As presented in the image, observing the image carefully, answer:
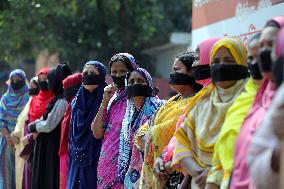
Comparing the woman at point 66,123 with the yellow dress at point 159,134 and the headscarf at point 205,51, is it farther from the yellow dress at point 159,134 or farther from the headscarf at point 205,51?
the headscarf at point 205,51

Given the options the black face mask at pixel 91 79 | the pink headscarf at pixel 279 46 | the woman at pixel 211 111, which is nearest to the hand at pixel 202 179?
the woman at pixel 211 111

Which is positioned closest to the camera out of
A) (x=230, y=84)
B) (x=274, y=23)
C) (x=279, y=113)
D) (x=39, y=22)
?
(x=279, y=113)

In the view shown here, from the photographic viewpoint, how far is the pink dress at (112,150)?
639cm

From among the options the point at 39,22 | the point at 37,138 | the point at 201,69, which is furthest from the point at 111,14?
the point at 201,69

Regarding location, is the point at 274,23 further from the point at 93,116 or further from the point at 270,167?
the point at 93,116

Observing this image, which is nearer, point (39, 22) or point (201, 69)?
point (201, 69)

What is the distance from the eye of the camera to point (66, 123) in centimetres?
757

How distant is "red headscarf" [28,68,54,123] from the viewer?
8.66 metres

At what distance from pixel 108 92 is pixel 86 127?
2.21 feet

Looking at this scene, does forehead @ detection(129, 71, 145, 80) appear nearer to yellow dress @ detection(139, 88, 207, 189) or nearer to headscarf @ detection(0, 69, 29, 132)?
yellow dress @ detection(139, 88, 207, 189)

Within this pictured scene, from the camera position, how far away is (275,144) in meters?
3.13

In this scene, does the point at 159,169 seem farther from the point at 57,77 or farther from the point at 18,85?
the point at 18,85

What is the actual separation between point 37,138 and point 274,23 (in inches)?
206

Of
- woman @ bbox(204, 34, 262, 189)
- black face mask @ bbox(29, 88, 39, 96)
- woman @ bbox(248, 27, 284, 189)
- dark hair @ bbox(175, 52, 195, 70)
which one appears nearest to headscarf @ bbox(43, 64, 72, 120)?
black face mask @ bbox(29, 88, 39, 96)
